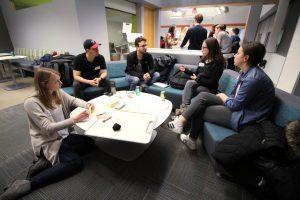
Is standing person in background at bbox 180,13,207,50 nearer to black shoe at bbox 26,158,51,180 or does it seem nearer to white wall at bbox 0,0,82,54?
white wall at bbox 0,0,82,54

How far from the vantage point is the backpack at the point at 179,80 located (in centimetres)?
259

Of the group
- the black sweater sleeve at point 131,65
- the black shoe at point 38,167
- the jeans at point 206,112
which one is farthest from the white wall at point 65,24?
the jeans at point 206,112

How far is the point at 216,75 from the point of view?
2096mm

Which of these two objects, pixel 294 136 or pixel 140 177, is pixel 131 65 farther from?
pixel 294 136

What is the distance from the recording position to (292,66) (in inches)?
112

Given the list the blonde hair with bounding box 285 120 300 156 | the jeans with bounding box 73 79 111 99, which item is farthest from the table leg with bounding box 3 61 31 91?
the blonde hair with bounding box 285 120 300 156

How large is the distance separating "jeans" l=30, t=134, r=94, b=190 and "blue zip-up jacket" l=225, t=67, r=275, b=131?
4.99 ft

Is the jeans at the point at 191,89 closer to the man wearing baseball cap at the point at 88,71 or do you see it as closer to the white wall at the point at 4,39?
the man wearing baseball cap at the point at 88,71

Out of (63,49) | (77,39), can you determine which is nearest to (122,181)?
(77,39)

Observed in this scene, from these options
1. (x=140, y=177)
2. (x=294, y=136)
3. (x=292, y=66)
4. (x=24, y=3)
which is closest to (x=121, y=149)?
(x=140, y=177)

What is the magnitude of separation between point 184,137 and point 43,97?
149 centimetres

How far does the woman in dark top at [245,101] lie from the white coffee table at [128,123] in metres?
0.38

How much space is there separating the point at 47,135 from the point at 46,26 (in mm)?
4093

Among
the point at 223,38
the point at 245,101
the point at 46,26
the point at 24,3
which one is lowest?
the point at 245,101
